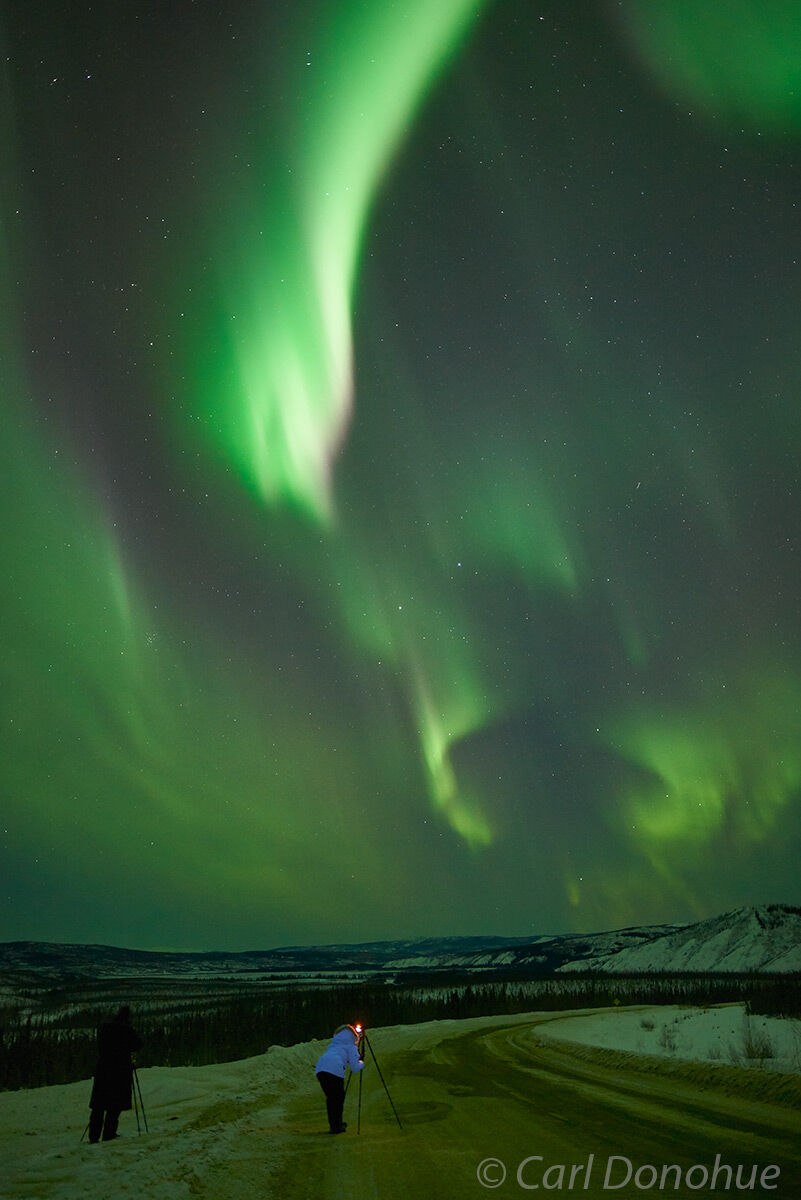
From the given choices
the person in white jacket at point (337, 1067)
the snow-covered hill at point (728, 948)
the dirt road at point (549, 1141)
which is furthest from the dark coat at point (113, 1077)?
the snow-covered hill at point (728, 948)

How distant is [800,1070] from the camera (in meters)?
17.6

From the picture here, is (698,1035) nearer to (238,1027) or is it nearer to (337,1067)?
(238,1027)

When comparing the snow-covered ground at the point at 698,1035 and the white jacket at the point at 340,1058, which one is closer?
the white jacket at the point at 340,1058

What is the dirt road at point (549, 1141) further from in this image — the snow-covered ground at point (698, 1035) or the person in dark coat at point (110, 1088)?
the snow-covered ground at point (698, 1035)

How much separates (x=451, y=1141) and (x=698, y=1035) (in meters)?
23.9

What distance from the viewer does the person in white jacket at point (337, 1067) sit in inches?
449

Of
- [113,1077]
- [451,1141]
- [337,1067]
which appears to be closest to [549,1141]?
[451,1141]

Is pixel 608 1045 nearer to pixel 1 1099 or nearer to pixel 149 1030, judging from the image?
pixel 1 1099

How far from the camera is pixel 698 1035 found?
101 ft

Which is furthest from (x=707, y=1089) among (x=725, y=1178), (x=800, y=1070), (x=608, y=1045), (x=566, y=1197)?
(x=608, y=1045)

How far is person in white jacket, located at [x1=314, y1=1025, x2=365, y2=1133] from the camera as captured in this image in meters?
11.4

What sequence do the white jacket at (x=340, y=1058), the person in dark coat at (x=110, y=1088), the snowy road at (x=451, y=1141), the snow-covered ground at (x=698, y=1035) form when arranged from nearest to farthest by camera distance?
1. the snowy road at (x=451, y=1141)
2. the white jacket at (x=340, y=1058)
3. the person in dark coat at (x=110, y=1088)
4. the snow-covered ground at (x=698, y=1035)

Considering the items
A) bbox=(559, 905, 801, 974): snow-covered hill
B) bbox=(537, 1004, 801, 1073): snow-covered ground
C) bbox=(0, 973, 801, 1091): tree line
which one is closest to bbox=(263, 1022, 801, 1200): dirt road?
bbox=(0, 973, 801, 1091): tree line

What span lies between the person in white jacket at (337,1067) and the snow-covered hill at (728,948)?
120 metres
